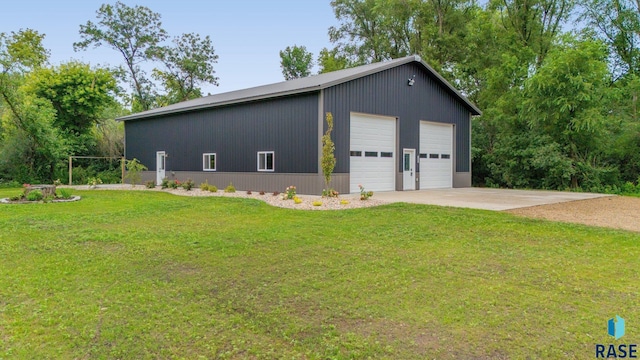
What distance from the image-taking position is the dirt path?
788cm

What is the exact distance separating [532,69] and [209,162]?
56.8 feet

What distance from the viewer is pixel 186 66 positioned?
3597 cm

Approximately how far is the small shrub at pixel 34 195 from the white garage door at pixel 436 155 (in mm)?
13454

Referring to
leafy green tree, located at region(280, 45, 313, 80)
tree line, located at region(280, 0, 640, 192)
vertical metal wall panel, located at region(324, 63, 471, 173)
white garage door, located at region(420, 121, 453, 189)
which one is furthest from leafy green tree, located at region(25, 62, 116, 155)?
leafy green tree, located at region(280, 45, 313, 80)

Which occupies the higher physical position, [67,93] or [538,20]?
[538,20]

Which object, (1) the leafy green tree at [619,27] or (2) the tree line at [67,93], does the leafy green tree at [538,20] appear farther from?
(2) the tree line at [67,93]

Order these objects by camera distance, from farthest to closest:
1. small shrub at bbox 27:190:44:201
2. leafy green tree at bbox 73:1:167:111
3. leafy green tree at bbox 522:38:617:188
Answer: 1. leafy green tree at bbox 73:1:167:111
2. leafy green tree at bbox 522:38:617:188
3. small shrub at bbox 27:190:44:201

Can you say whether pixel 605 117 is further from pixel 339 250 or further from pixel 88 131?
pixel 88 131

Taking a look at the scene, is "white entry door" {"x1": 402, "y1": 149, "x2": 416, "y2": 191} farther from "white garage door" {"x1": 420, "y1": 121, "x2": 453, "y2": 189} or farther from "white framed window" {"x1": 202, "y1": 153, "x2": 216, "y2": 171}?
"white framed window" {"x1": 202, "y1": 153, "x2": 216, "y2": 171}

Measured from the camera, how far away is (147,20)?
34250 mm

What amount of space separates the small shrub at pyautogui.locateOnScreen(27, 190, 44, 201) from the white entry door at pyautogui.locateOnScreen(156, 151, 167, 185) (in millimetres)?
7957

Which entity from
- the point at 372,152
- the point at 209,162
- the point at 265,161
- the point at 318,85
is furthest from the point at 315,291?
the point at 209,162

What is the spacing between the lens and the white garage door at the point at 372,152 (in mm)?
14453

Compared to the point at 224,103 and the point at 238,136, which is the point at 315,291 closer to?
the point at 238,136
